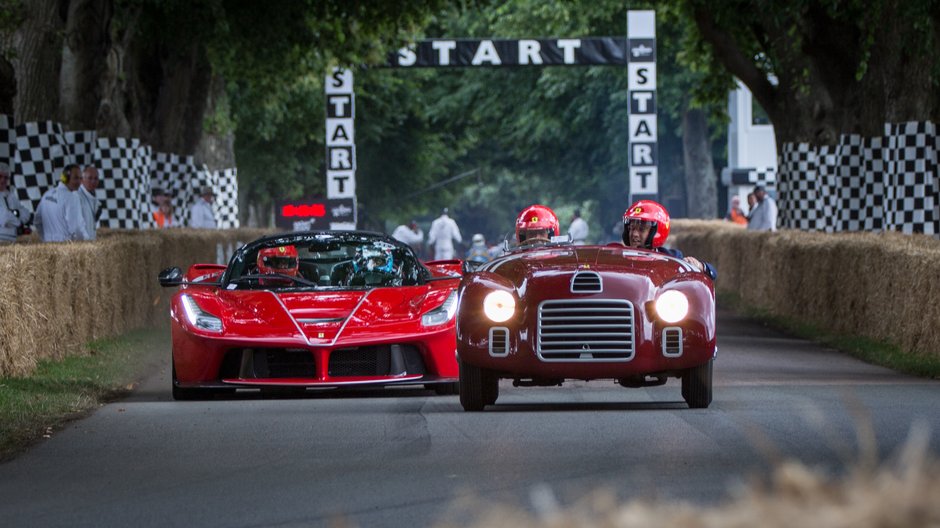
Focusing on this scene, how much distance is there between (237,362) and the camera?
43.1 feet

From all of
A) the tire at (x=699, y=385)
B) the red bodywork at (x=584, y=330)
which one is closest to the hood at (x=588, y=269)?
the red bodywork at (x=584, y=330)

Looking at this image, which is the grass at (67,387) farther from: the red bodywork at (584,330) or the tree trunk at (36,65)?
the tree trunk at (36,65)

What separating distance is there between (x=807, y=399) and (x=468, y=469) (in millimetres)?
4429

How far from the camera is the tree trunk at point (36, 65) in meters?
23.8

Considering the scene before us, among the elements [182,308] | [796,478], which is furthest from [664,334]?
[796,478]

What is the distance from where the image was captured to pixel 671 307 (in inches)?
448

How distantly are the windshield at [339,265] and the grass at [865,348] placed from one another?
175 inches

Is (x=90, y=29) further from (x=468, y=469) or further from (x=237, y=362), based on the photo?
(x=468, y=469)

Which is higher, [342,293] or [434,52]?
[434,52]

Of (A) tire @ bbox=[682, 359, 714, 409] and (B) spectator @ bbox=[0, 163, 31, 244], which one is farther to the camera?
(B) spectator @ bbox=[0, 163, 31, 244]

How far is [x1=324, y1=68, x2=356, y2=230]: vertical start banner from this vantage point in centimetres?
3900

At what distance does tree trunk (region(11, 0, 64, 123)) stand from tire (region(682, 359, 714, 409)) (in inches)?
577

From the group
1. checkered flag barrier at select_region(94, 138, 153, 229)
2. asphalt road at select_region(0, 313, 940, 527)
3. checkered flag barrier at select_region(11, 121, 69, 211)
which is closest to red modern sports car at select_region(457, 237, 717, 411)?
asphalt road at select_region(0, 313, 940, 527)

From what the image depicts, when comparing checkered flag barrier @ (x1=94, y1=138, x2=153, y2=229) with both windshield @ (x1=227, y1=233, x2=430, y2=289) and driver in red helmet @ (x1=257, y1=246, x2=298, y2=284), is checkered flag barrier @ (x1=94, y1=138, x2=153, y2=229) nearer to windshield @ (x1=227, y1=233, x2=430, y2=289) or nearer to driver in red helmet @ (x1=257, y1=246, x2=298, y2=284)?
driver in red helmet @ (x1=257, y1=246, x2=298, y2=284)
